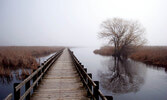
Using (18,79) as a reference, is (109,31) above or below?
above

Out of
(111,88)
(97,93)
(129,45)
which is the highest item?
(129,45)

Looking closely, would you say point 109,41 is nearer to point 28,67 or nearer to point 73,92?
point 28,67

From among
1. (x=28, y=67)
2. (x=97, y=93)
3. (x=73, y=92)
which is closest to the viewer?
(x=97, y=93)

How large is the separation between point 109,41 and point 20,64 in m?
22.9

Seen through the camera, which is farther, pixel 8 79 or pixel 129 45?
pixel 129 45

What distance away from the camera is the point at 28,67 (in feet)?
48.2

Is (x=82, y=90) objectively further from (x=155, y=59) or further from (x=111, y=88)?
(x=155, y=59)

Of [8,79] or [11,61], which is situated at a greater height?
[11,61]

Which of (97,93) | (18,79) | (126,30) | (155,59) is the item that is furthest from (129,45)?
(97,93)

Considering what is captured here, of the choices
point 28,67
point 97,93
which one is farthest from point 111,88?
point 28,67

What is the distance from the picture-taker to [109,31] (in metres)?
31.3

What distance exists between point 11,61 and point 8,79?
19.2ft

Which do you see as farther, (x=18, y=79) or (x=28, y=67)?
(x=28, y=67)

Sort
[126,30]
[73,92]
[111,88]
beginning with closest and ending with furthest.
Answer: [73,92] → [111,88] → [126,30]
